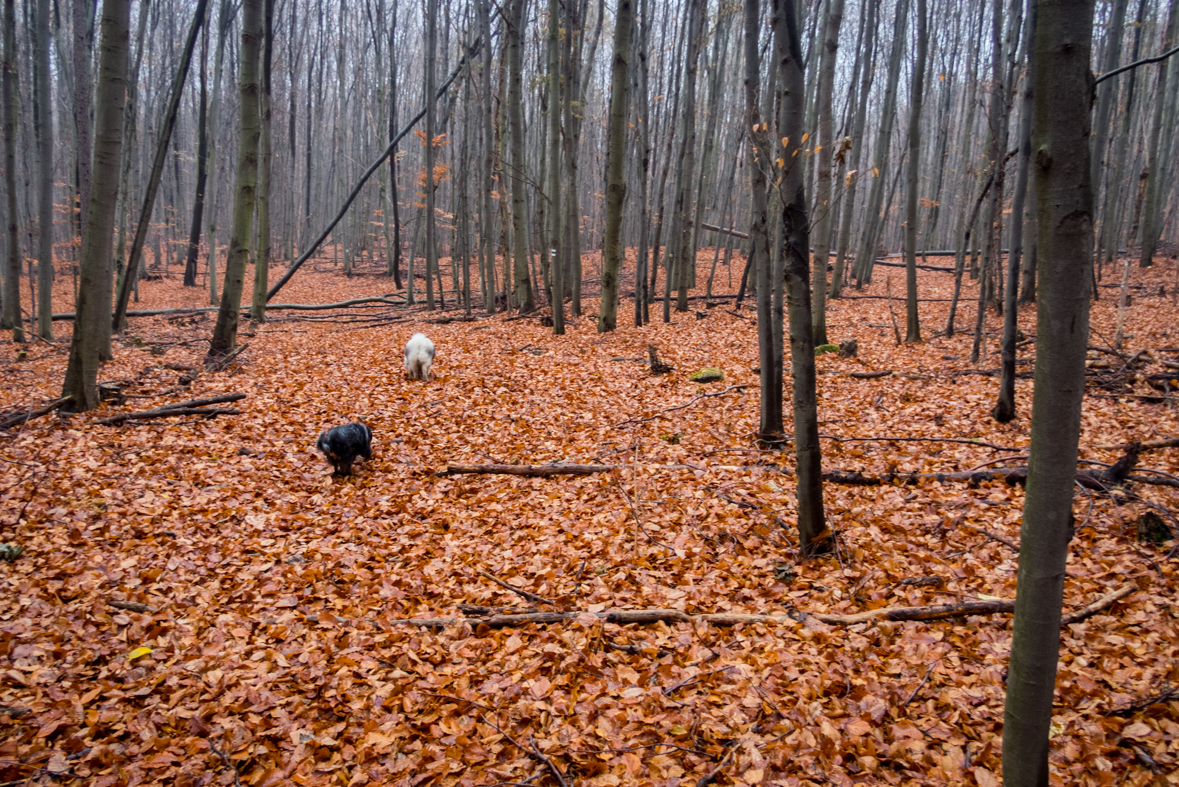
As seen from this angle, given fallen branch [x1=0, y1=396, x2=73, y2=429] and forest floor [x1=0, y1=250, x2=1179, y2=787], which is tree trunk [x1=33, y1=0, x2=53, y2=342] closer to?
forest floor [x1=0, y1=250, x2=1179, y2=787]

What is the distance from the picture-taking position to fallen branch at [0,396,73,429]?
5.89 metres

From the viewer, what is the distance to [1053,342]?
159 centimetres

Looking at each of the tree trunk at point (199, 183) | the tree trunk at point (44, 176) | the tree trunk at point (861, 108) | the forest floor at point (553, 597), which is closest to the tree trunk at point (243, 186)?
the forest floor at point (553, 597)

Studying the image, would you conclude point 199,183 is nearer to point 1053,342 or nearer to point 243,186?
point 243,186

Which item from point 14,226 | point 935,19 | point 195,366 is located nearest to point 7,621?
point 195,366

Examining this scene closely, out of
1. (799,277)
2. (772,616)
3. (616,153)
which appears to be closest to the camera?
(772,616)

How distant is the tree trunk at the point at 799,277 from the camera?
3615 millimetres

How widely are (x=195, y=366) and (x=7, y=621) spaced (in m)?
6.38

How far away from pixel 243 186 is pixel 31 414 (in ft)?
15.9

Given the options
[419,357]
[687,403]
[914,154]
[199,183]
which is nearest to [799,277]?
[687,403]

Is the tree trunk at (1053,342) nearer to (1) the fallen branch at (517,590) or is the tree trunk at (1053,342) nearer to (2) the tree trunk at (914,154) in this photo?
(1) the fallen branch at (517,590)

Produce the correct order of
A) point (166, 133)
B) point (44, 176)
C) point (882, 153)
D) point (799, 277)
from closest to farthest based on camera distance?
point (799, 277) → point (166, 133) → point (44, 176) → point (882, 153)

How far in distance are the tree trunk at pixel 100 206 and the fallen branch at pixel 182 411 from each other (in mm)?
551

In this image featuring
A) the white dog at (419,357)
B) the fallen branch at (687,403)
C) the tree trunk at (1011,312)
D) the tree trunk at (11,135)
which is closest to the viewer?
the tree trunk at (1011,312)
